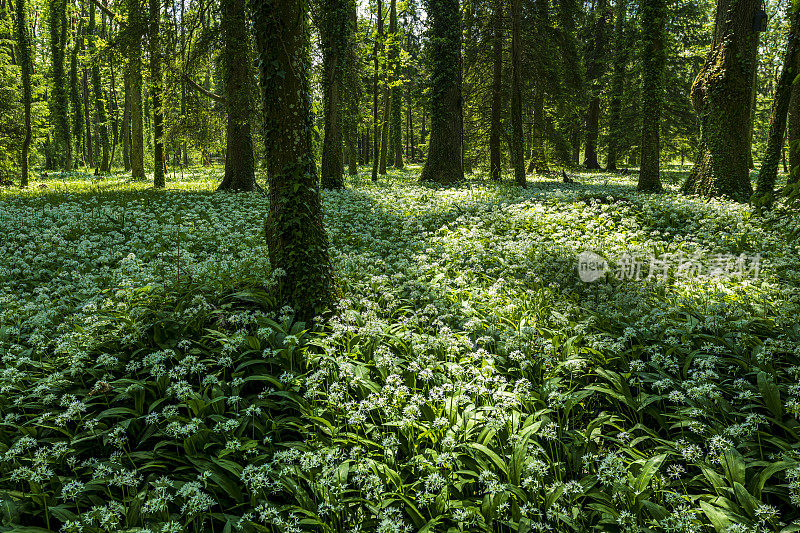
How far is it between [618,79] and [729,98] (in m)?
14.6

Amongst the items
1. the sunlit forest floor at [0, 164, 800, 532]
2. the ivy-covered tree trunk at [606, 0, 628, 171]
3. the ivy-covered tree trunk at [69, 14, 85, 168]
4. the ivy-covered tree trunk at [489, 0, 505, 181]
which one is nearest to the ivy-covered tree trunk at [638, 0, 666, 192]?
the ivy-covered tree trunk at [489, 0, 505, 181]

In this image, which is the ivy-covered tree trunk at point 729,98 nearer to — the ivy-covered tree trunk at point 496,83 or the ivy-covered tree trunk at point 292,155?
the ivy-covered tree trunk at point 496,83

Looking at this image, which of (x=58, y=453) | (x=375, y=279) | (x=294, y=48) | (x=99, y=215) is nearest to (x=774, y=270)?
(x=375, y=279)

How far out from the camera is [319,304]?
4.76m

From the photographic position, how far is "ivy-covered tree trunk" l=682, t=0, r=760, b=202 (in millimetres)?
9719

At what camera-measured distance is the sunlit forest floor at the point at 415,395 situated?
8.39 ft

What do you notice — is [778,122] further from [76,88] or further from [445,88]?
[76,88]

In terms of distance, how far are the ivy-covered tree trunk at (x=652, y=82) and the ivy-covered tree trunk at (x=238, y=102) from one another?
12.3 m

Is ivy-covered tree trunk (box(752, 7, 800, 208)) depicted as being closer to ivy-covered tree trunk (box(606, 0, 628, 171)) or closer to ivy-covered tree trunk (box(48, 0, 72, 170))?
ivy-covered tree trunk (box(606, 0, 628, 171))

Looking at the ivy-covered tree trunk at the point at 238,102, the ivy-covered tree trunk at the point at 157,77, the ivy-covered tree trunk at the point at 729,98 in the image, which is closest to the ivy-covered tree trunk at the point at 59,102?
the ivy-covered tree trunk at the point at 157,77

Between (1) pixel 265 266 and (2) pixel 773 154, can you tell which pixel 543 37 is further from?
(1) pixel 265 266

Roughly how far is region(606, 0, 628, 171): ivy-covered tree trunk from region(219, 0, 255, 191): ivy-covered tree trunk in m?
19.7

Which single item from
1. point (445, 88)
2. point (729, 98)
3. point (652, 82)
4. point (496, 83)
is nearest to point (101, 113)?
point (445, 88)

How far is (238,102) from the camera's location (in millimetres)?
9234
